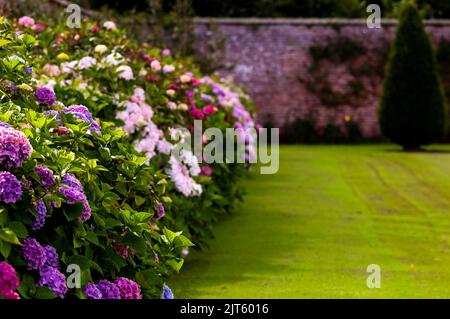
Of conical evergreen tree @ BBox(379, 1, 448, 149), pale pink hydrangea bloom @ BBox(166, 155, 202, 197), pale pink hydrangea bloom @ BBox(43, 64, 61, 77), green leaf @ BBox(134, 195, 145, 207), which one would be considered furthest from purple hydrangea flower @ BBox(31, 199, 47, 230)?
conical evergreen tree @ BBox(379, 1, 448, 149)

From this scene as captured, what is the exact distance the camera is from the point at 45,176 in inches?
125

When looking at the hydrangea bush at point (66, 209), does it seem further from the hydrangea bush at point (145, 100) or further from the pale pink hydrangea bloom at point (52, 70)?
the pale pink hydrangea bloom at point (52, 70)

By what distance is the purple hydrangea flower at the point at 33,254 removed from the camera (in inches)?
122

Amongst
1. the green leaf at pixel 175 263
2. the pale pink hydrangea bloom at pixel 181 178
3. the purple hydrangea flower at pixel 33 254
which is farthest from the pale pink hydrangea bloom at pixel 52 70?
the purple hydrangea flower at pixel 33 254

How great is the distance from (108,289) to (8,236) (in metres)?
0.66

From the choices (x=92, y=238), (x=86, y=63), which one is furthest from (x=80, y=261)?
(x=86, y=63)

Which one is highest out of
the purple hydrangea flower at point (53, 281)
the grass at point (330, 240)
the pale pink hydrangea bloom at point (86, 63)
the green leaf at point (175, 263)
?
the pale pink hydrangea bloom at point (86, 63)

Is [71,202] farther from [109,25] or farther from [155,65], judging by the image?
[109,25]

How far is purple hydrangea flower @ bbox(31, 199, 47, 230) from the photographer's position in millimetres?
3113

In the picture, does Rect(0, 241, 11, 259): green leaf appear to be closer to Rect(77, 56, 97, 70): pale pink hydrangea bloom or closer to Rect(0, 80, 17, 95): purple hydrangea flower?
Rect(0, 80, 17, 95): purple hydrangea flower

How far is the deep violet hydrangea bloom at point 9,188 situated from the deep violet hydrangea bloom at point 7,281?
233mm

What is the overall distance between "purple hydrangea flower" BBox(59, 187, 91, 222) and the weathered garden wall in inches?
782

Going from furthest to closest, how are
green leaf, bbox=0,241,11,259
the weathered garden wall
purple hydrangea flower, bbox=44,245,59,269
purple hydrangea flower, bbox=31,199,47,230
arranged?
the weathered garden wall
purple hydrangea flower, bbox=44,245,59,269
purple hydrangea flower, bbox=31,199,47,230
green leaf, bbox=0,241,11,259

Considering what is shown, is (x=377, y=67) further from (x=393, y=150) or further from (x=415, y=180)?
(x=415, y=180)
